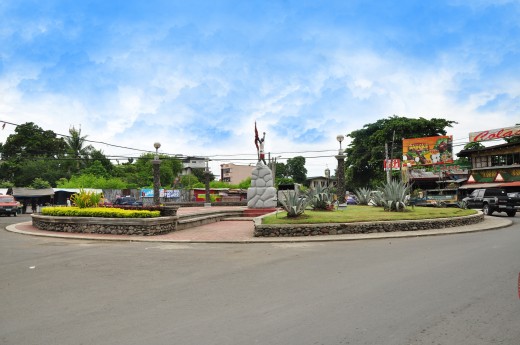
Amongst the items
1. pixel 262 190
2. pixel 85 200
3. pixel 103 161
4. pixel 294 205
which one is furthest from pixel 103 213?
pixel 103 161

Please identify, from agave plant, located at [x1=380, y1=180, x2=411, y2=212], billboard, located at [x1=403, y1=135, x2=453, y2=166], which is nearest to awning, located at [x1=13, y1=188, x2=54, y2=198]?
agave plant, located at [x1=380, y1=180, x2=411, y2=212]

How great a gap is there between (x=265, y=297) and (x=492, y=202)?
2623cm

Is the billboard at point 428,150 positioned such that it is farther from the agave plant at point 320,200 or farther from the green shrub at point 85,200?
the green shrub at point 85,200

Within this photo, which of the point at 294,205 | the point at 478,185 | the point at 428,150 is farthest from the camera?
the point at 428,150

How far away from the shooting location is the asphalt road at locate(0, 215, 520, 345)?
471 cm

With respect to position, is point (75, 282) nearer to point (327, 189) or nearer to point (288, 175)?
point (327, 189)

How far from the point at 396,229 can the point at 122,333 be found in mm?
13909

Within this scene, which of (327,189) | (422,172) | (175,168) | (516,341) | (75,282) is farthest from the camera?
(175,168)

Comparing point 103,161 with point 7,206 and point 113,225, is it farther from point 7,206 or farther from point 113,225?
point 113,225

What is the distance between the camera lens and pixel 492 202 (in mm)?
27469

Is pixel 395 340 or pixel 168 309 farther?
pixel 168 309

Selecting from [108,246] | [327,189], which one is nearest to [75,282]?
[108,246]

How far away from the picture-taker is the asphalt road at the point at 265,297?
4711 mm

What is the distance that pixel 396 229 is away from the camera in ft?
54.7
